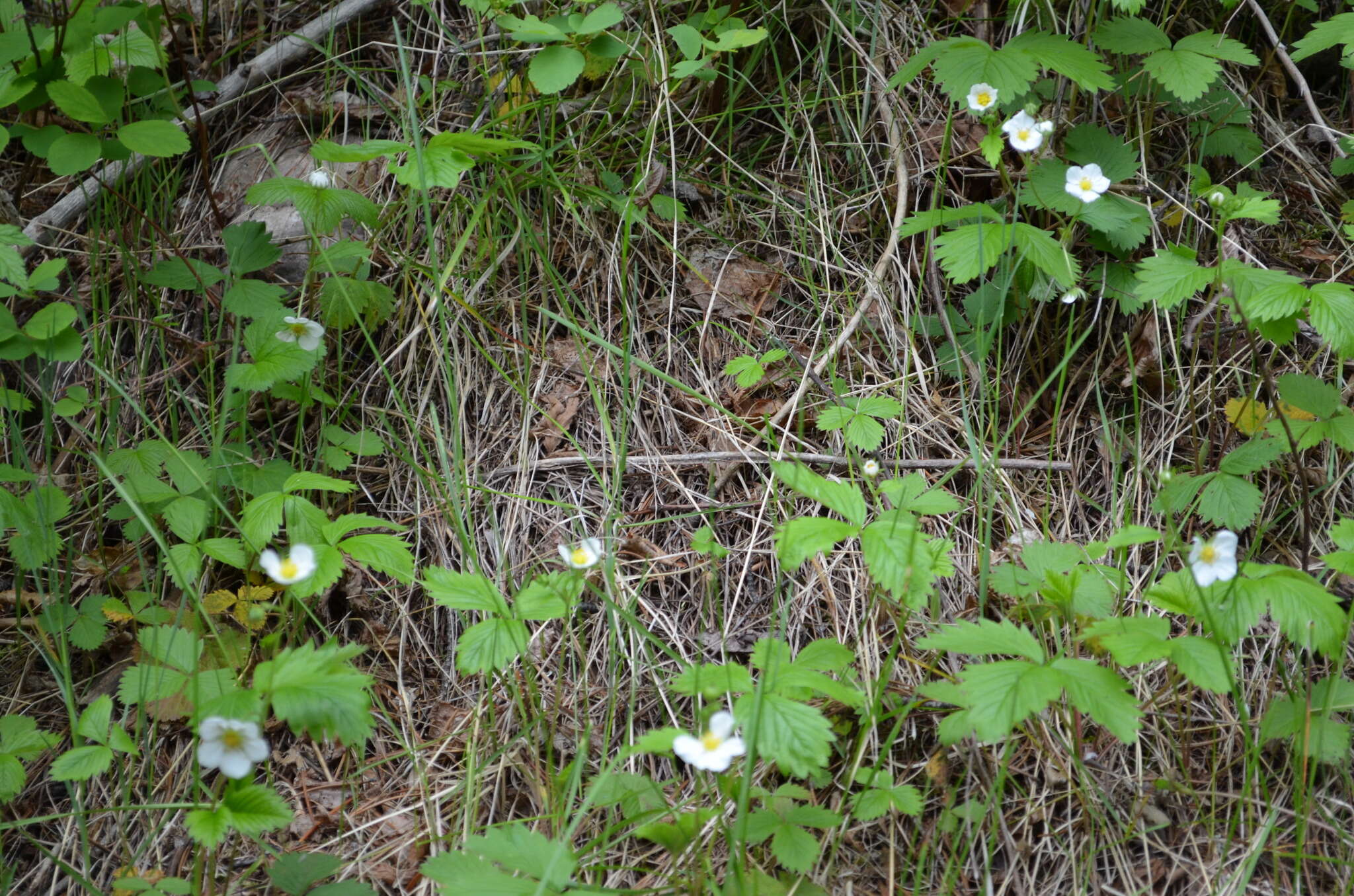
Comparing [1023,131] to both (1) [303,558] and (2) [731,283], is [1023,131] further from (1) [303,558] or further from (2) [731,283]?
(1) [303,558]

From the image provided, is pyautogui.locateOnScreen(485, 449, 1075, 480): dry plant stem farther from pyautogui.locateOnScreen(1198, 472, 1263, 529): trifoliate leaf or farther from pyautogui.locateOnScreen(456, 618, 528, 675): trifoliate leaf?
pyautogui.locateOnScreen(456, 618, 528, 675): trifoliate leaf

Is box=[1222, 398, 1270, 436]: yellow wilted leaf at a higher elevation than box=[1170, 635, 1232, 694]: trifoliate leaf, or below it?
below

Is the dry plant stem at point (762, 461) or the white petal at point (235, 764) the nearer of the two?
the white petal at point (235, 764)

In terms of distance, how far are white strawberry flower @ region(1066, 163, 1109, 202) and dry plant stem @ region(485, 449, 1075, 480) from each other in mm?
615

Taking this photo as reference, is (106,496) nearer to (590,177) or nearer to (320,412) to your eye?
(320,412)

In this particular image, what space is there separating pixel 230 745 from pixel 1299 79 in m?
2.93

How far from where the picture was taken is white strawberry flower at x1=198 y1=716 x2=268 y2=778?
56.0 inches

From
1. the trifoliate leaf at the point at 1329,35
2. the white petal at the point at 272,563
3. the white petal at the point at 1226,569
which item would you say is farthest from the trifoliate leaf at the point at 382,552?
the trifoliate leaf at the point at 1329,35

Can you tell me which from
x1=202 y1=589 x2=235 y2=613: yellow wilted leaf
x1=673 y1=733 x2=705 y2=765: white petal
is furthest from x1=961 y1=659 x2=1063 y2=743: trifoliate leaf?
x1=202 y1=589 x2=235 y2=613: yellow wilted leaf

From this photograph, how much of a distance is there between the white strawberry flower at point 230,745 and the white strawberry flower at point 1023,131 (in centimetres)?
191

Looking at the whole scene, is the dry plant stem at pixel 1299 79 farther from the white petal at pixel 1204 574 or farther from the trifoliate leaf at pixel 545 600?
the trifoliate leaf at pixel 545 600

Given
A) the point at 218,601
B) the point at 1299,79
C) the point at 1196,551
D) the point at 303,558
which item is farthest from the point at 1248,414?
the point at 218,601

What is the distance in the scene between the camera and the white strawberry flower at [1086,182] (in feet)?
7.14

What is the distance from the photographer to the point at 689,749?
1417mm
